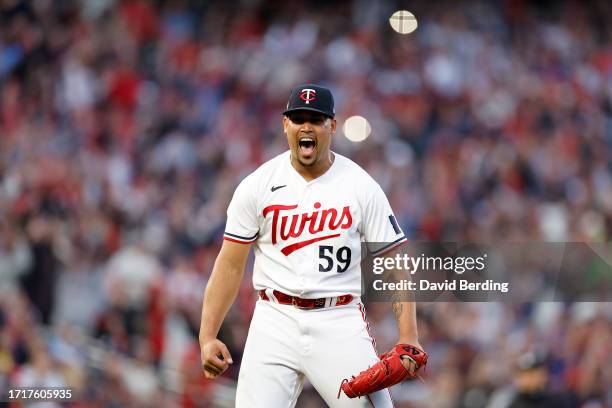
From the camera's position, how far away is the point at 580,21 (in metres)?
7.84

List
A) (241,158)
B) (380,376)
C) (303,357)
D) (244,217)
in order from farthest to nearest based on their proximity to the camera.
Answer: (241,158), (244,217), (303,357), (380,376)

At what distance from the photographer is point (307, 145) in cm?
372

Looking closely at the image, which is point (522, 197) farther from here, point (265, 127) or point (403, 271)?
point (403, 271)

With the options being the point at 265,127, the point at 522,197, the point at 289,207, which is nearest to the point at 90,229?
the point at 265,127

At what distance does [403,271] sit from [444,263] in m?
3.39

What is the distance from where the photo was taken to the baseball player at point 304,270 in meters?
3.62

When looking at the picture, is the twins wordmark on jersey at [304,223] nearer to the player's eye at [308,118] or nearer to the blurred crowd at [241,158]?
the player's eye at [308,118]

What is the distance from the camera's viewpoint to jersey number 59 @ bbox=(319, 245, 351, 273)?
3.70 m

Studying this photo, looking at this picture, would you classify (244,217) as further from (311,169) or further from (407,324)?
(407,324)

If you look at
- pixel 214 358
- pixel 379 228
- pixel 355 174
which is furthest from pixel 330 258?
pixel 214 358

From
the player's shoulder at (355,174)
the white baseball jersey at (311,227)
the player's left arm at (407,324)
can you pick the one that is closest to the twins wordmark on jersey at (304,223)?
the white baseball jersey at (311,227)

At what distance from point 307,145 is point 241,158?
389 centimetres

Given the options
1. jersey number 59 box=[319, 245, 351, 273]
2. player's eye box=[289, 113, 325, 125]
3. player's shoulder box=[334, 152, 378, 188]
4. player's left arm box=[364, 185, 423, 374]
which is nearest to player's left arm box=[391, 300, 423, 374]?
player's left arm box=[364, 185, 423, 374]

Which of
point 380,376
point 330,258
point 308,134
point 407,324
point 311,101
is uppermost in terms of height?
point 311,101
